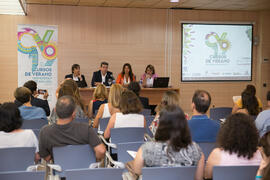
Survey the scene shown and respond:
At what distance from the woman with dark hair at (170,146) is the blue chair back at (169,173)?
117 mm


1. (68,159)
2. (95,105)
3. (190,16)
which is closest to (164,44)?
(190,16)

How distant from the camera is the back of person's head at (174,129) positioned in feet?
7.80

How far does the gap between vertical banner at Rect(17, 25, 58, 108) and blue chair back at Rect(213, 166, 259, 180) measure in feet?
25.6

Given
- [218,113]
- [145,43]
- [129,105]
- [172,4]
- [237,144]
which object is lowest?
[218,113]

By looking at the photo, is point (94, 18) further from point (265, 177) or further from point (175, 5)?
point (265, 177)

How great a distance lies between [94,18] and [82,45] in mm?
878

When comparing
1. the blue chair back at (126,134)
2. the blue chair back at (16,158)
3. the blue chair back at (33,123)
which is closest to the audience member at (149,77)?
the blue chair back at (33,123)

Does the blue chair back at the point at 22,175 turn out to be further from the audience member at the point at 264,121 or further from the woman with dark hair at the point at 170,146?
the audience member at the point at 264,121

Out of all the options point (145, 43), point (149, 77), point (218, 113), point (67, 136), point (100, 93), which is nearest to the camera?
point (67, 136)

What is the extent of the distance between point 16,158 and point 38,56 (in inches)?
275

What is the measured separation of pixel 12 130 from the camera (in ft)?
10.2

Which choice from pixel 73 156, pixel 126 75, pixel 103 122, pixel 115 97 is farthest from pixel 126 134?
pixel 126 75

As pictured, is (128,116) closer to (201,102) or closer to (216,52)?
(201,102)

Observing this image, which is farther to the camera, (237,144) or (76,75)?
(76,75)
